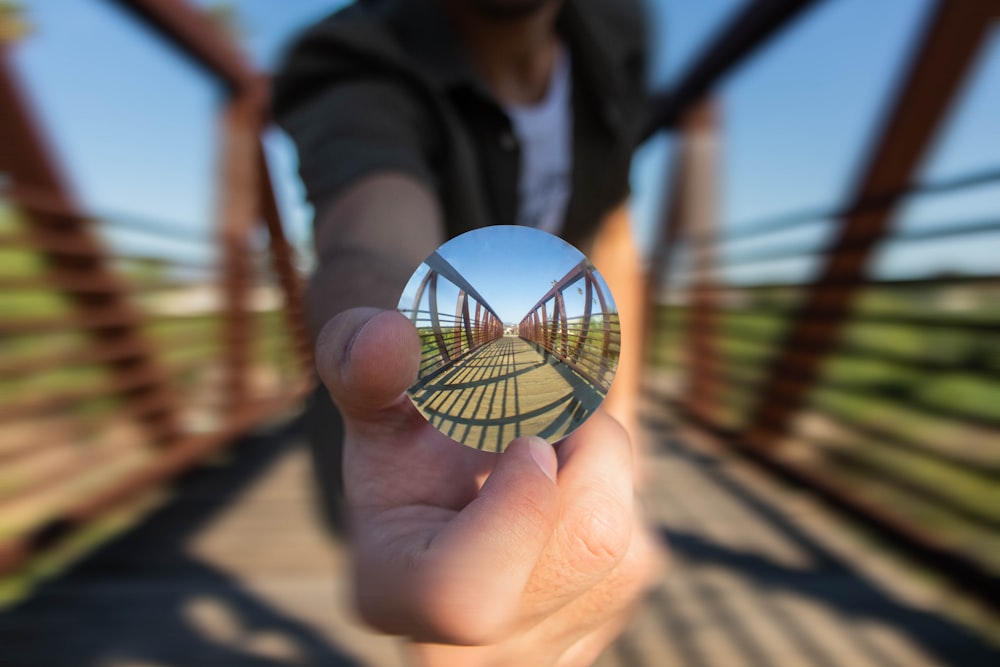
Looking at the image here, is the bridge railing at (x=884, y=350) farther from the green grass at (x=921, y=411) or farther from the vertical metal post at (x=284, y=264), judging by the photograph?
the vertical metal post at (x=284, y=264)

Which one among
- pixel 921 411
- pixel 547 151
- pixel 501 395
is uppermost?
pixel 547 151

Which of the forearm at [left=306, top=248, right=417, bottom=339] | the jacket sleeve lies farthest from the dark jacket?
the forearm at [left=306, top=248, right=417, bottom=339]

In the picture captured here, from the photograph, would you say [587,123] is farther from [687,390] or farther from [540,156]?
[687,390]

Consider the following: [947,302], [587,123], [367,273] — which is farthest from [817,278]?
[367,273]

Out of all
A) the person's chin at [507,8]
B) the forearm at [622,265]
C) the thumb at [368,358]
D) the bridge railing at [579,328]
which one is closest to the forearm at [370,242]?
the thumb at [368,358]

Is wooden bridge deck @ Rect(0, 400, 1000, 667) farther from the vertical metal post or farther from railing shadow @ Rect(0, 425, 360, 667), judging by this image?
the vertical metal post

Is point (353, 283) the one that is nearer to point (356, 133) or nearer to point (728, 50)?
point (356, 133)

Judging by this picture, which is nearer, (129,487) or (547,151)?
(547,151)

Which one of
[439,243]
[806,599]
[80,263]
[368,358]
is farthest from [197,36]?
[806,599]
